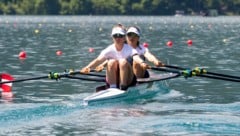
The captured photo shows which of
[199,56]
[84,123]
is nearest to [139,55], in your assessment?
[84,123]

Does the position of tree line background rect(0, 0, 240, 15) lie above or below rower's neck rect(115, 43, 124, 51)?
below

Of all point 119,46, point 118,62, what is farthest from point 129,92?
point 119,46

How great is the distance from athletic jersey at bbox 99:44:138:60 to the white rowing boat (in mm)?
776

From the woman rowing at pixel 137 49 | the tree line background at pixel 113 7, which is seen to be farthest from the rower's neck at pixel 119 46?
the tree line background at pixel 113 7

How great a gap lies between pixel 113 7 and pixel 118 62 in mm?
113813

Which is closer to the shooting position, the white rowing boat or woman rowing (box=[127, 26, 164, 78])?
Result: the white rowing boat

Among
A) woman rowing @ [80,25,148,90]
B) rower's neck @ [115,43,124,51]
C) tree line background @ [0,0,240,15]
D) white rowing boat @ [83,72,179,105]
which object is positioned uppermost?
rower's neck @ [115,43,124,51]

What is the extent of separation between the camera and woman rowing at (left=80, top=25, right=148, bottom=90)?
18078mm

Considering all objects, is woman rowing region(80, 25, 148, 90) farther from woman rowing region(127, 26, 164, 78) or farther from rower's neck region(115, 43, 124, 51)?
woman rowing region(127, 26, 164, 78)

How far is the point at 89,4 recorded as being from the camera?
131 metres

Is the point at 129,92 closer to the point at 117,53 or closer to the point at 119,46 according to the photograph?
the point at 117,53

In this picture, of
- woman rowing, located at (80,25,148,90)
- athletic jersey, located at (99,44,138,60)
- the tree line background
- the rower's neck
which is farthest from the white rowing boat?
the tree line background

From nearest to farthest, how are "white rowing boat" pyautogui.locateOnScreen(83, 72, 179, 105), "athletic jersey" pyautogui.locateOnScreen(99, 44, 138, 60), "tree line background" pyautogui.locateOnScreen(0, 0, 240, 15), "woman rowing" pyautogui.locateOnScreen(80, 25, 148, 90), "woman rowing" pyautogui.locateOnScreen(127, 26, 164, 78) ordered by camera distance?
"white rowing boat" pyautogui.locateOnScreen(83, 72, 179, 105) → "woman rowing" pyautogui.locateOnScreen(80, 25, 148, 90) → "athletic jersey" pyautogui.locateOnScreen(99, 44, 138, 60) → "woman rowing" pyautogui.locateOnScreen(127, 26, 164, 78) → "tree line background" pyautogui.locateOnScreen(0, 0, 240, 15)

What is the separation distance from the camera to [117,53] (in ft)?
60.0
